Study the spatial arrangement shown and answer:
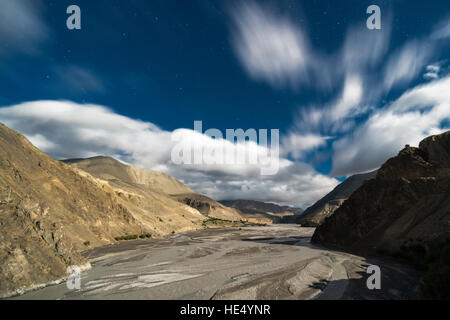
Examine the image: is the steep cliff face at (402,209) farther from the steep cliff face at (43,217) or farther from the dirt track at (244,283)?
the steep cliff face at (43,217)

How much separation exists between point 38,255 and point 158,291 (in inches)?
426

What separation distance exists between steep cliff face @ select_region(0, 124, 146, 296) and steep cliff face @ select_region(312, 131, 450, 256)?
33.8 metres

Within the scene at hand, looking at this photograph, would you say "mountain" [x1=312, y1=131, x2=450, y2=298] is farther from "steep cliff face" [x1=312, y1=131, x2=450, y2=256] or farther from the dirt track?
the dirt track

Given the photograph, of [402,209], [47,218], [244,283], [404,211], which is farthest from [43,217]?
[402,209]

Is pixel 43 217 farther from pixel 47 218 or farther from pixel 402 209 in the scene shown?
pixel 402 209

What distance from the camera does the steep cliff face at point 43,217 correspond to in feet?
53.5

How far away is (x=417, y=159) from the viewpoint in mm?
35719

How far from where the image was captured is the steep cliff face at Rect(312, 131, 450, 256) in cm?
2409

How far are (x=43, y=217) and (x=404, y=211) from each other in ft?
147

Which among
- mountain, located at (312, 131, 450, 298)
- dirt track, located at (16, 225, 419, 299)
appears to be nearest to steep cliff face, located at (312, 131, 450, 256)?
mountain, located at (312, 131, 450, 298)
